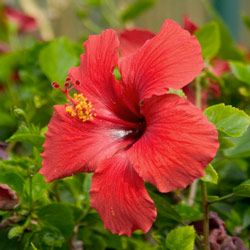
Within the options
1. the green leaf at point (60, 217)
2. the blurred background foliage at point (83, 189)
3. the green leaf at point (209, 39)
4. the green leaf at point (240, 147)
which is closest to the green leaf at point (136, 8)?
the blurred background foliage at point (83, 189)

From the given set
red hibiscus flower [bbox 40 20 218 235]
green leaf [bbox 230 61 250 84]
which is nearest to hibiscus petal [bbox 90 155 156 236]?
red hibiscus flower [bbox 40 20 218 235]

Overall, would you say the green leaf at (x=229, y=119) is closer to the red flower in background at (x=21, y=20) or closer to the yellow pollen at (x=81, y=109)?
the yellow pollen at (x=81, y=109)

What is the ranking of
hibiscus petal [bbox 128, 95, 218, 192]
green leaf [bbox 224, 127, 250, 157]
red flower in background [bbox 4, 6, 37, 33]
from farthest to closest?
1. red flower in background [bbox 4, 6, 37, 33]
2. green leaf [bbox 224, 127, 250, 157]
3. hibiscus petal [bbox 128, 95, 218, 192]

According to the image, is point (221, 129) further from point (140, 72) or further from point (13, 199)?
point (13, 199)

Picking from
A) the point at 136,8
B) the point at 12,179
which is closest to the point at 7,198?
the point at 12,179

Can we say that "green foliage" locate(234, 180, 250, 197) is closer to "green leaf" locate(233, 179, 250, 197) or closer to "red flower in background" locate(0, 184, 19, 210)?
"green leaf" locate(233, 179, 250, 197)
